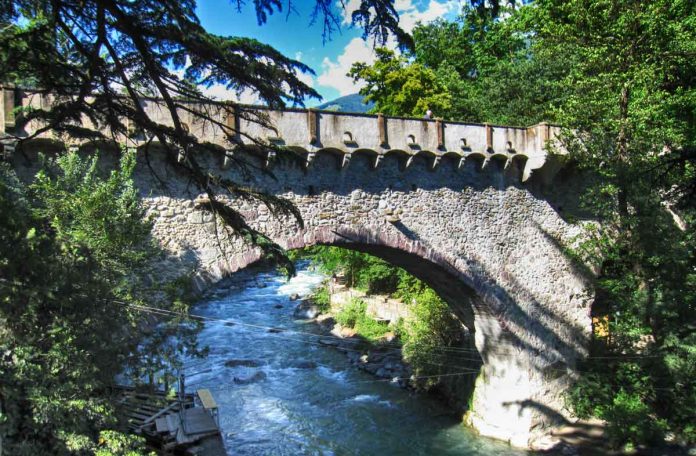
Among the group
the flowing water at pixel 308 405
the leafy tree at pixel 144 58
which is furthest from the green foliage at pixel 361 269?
the leafy tree at pixel 144 58

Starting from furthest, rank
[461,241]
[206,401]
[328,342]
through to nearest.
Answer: [328,342] < [461,241] < [206,401]

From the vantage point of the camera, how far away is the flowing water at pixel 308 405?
11312 mm

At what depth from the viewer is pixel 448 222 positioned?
1066 cm

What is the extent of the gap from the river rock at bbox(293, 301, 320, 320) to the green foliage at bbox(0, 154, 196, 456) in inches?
609

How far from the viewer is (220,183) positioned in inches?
177

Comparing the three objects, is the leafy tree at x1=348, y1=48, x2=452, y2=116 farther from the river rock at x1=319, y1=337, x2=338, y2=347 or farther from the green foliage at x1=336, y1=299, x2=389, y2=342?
the river rock at x1=319, y1=337, x2=338, y2=347

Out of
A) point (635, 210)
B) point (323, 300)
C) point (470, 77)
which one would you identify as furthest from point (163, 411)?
point (470, 77)

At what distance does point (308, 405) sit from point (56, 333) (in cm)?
890

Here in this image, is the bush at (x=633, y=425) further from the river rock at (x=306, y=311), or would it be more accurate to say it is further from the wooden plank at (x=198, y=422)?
the river rock at (x=306, y=311)

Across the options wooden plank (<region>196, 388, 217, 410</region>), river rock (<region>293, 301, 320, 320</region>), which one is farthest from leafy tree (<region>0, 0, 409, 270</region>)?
river rock (<region>293, 301, 320, 320</region>)

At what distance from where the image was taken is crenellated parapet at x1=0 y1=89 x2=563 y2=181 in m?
7.86

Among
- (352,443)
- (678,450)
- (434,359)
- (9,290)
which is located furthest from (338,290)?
(9,290)

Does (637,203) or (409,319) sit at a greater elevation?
(637,203)

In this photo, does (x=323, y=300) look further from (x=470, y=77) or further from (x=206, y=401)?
(x=206, y=401)
